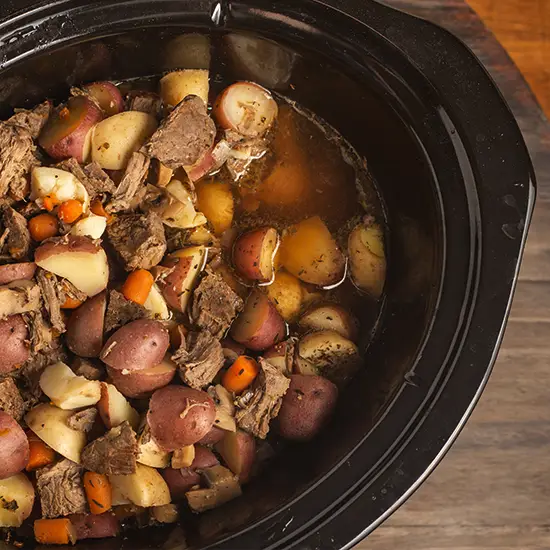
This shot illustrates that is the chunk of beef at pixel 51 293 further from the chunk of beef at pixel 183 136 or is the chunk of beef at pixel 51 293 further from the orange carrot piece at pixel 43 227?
the chunk of beef at pixel 183 136

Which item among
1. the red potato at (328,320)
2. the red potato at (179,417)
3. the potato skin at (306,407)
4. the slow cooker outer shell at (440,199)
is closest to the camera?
the slow cooker outer shell at (440,199)

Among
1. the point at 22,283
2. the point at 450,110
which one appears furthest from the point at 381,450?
the point at 22,283

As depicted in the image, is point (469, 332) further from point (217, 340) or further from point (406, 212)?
point (217, 340)

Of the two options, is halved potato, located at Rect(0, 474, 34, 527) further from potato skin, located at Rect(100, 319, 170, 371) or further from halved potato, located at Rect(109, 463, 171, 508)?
potato skin, located at Rect(100, 319, 170, 371)

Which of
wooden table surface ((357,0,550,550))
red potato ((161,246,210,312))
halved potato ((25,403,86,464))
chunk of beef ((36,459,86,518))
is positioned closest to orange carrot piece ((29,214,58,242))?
red potato ((161,246,210,312))

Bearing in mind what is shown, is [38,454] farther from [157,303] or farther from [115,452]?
[157,303]

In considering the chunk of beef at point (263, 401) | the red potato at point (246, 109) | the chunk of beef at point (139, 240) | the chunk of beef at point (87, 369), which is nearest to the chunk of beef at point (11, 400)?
the chunk of beef at point (87, 369)
